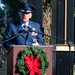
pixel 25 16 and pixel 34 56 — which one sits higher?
pixel 25 16

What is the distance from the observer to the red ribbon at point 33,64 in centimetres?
505

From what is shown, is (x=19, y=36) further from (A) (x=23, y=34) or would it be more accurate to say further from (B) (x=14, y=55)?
(B) (x=14, y=55)

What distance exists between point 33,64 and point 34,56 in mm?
93

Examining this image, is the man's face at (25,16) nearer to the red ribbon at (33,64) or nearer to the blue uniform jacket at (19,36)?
the blue uniform jacket at (19,36)

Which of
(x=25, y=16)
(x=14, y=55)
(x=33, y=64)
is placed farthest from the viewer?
Answer: (x=25, y=16)

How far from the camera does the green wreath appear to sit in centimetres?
501

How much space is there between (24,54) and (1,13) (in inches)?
1723

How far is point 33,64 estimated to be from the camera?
5.09 metres

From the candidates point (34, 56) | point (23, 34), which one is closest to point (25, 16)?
point (23, 34)

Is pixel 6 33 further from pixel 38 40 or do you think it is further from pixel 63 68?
A: pixel 63 68

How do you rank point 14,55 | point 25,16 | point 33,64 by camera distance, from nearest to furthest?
point 14,55 → point 33,64 → point 25,16

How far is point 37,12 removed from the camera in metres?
7.79

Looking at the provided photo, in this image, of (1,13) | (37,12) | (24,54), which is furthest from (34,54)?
(1,13)

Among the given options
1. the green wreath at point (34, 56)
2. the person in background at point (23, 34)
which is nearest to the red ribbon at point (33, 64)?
the green wreath at point (34, 56)
